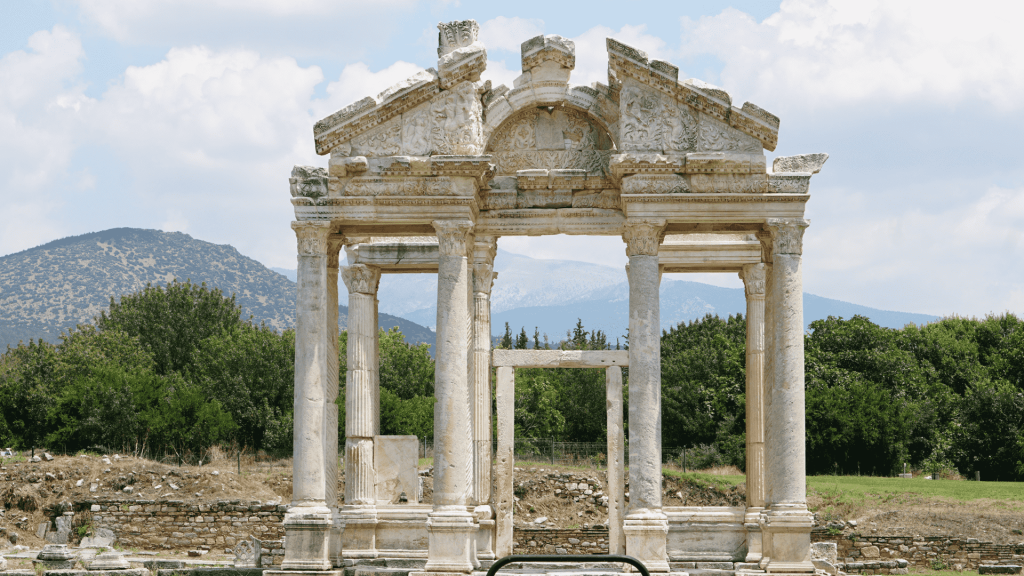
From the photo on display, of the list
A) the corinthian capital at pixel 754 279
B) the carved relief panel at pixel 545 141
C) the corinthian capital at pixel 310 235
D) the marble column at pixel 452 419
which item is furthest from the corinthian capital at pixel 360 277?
the corinthian capital at pixel 754 279

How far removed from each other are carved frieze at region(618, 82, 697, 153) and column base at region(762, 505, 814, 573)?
22.1 ft

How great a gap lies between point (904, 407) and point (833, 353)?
23.1ft

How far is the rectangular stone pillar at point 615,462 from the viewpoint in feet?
72.9

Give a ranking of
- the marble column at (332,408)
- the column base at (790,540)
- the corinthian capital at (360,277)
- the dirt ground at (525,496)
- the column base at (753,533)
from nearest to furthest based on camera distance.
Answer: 1. the column base at (790,540)
2. the marble column at (332,408)
3. the column base at (753,533)
4. the corinthian capital at (360,277)
5. the dirt ground at (525,496)

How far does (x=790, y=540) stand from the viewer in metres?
18.5

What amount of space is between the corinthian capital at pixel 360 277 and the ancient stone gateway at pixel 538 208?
2.70 metres

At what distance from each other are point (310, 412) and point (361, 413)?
12.8 ft

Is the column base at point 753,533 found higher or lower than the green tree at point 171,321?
lower

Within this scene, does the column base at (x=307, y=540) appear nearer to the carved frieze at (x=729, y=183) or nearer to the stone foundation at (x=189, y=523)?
the carved frieze at (x=729, y=183)

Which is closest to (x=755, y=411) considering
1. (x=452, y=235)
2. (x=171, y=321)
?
(x=452, y=235)

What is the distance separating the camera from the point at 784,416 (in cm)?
1880

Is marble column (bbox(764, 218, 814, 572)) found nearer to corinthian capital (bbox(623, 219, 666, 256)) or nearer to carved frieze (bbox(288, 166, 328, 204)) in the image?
corinthian capital (bbox(623, 219, 666, 256))

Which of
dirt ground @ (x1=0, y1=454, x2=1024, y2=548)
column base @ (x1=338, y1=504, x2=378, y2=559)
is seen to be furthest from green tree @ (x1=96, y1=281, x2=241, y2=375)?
column base @ (x1=338, y1=504, x2=378, y2=559)

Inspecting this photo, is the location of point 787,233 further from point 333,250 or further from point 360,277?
point 360,277
